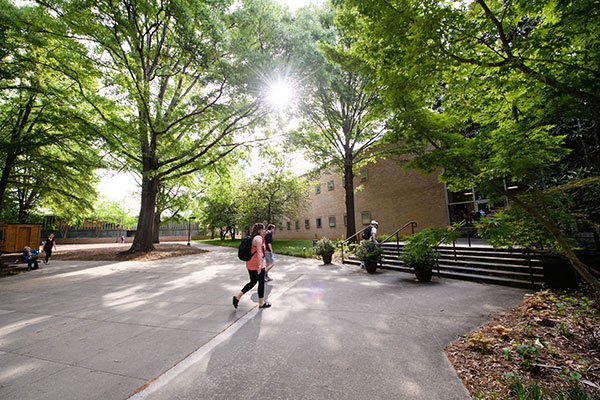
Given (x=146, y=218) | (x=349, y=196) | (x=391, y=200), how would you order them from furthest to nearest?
(x=391, y=200) → (x=349, y=196) → (x=146, y=218)

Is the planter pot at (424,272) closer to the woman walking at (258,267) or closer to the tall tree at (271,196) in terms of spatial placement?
the woman walking at (258,267)

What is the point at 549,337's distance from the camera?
3.33 metres

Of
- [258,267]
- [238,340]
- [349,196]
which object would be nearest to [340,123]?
[349,196]

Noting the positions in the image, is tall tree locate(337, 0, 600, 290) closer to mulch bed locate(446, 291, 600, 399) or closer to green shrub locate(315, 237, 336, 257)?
mulch bed locate(446, 291, 600, 399)

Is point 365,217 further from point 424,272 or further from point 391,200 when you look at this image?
point 424,272

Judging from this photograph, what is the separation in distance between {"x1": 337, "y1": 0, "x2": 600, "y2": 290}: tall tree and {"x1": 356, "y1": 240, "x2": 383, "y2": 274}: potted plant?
18.3 ft

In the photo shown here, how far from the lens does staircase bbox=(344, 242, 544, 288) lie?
251 inches

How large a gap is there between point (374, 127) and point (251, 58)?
8.43 metres

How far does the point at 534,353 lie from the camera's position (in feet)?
8.97

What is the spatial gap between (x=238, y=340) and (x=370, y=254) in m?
6.48

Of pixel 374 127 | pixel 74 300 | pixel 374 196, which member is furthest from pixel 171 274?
pixel 374 196

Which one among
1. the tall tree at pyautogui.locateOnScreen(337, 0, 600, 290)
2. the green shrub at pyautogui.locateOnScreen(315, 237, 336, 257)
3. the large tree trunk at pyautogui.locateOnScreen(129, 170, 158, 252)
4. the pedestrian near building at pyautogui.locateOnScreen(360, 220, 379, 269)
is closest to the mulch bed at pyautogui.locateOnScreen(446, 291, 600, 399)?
the tall tree at pyautogui.locateOnScreen(337, 0, 600, 290)

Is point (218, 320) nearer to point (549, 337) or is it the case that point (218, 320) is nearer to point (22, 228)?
point (549, 337)

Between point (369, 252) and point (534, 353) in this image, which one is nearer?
point (534, 353)
